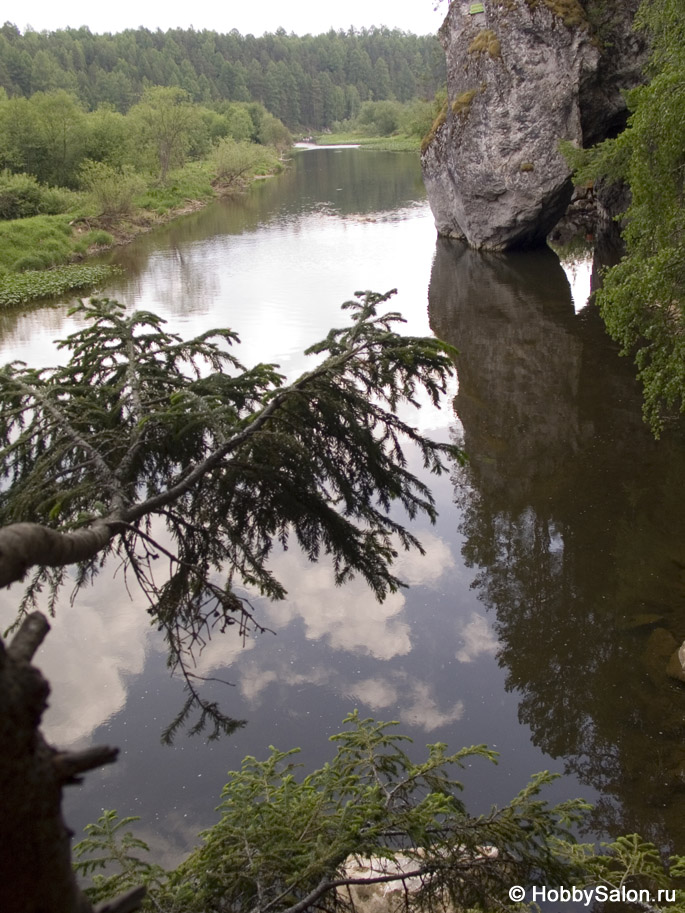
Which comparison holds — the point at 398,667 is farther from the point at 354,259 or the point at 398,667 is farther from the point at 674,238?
the point at 354,259

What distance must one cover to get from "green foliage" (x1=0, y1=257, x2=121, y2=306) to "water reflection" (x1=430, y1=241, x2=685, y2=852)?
580 inches

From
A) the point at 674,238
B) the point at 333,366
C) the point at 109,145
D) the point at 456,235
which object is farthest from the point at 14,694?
the point at 109,145

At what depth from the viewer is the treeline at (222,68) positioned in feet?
303

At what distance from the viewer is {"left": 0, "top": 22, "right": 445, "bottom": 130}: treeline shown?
92.2 m

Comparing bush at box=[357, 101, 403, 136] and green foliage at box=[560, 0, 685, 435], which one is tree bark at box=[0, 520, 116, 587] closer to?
green foliage at box=[560, 0, 685, 435]

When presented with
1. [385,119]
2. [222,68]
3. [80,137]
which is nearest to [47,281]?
[80,137]

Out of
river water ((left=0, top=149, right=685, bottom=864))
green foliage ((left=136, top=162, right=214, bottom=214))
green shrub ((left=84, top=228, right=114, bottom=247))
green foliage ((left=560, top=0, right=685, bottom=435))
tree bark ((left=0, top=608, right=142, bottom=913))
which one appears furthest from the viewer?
green foliage ((left=136, top=162, right=214, bottom=214))

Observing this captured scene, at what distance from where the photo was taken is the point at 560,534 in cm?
906

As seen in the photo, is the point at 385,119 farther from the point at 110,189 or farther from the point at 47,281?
the point at 47,281

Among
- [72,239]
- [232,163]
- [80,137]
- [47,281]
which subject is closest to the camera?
[47,281]

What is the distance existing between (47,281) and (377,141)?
68975 mm

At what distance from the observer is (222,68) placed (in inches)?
4641

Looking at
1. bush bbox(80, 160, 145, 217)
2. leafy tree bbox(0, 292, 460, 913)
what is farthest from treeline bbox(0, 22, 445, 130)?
leafy tree bbox(0, 292, 460, 913)

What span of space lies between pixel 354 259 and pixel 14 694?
2554cm
